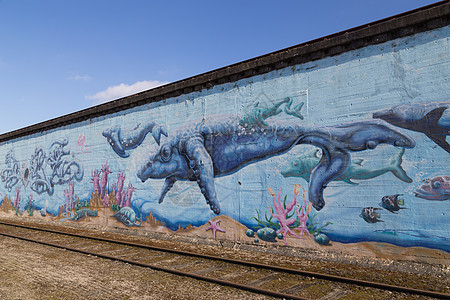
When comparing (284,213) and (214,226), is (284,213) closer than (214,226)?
Yes

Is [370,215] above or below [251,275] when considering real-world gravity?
above

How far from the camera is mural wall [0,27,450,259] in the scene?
6974 mm

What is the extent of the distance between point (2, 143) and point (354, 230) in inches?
886

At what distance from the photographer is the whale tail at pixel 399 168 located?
23.3ft

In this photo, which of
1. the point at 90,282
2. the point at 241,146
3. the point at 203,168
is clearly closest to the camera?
the point at 90,282

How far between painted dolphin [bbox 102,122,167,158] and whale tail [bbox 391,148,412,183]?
25.2 feet

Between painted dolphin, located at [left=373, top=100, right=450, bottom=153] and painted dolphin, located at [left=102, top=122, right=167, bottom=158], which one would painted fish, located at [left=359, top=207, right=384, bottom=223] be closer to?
painted dolphin, located at [left=373, top=100, right=450, bottom=153]

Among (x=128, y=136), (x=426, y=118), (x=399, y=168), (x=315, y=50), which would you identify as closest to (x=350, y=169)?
(x=399, y=168)

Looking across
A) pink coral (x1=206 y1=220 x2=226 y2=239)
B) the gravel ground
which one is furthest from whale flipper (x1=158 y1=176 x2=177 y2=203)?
the gravel ground

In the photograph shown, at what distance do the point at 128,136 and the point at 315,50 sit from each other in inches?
325

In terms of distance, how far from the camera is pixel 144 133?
13.0 metres

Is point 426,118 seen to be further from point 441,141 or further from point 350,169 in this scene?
point 350,169

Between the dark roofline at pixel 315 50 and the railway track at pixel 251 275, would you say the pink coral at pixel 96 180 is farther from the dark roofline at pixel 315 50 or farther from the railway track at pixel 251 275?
the railway track at pixel 251 275

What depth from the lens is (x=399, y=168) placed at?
23.6ft
